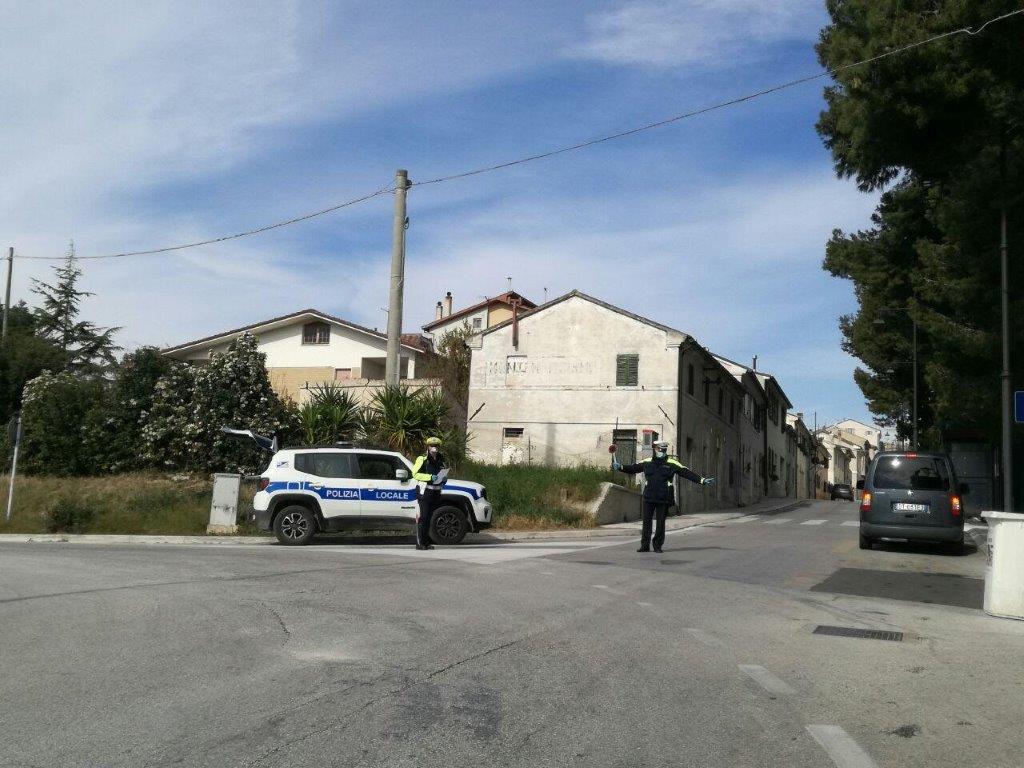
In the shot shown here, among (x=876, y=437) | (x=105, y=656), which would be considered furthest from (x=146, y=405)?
(x=876, y=437)

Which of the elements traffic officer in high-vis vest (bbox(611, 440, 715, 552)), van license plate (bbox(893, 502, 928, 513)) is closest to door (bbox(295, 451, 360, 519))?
traffic officer in high-vis vest (bbox(611, 440, 715, 552))

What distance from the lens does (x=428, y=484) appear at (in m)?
15.9

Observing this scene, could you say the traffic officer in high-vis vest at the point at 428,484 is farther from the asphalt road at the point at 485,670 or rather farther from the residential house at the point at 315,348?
the residential house at the point at 315,348

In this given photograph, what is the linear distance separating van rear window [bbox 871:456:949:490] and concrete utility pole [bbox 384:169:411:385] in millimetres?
12214

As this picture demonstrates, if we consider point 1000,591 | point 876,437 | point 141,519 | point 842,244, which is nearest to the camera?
point 1000,591

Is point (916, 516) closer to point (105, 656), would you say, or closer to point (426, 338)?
point (105, 656)

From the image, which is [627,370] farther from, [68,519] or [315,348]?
[68,519]

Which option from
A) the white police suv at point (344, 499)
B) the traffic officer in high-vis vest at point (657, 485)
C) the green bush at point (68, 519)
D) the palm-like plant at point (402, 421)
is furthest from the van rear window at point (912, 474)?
the green bush at point (68, 519)

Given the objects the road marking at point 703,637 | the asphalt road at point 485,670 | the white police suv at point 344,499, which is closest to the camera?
the asphalt road at point 485,670

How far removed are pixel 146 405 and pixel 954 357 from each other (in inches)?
891

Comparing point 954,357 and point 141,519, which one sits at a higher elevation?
point 954,357

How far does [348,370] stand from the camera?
43.5 meters

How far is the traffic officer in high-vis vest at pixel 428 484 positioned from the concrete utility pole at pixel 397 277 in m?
8.69

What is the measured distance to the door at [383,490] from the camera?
664 inches
